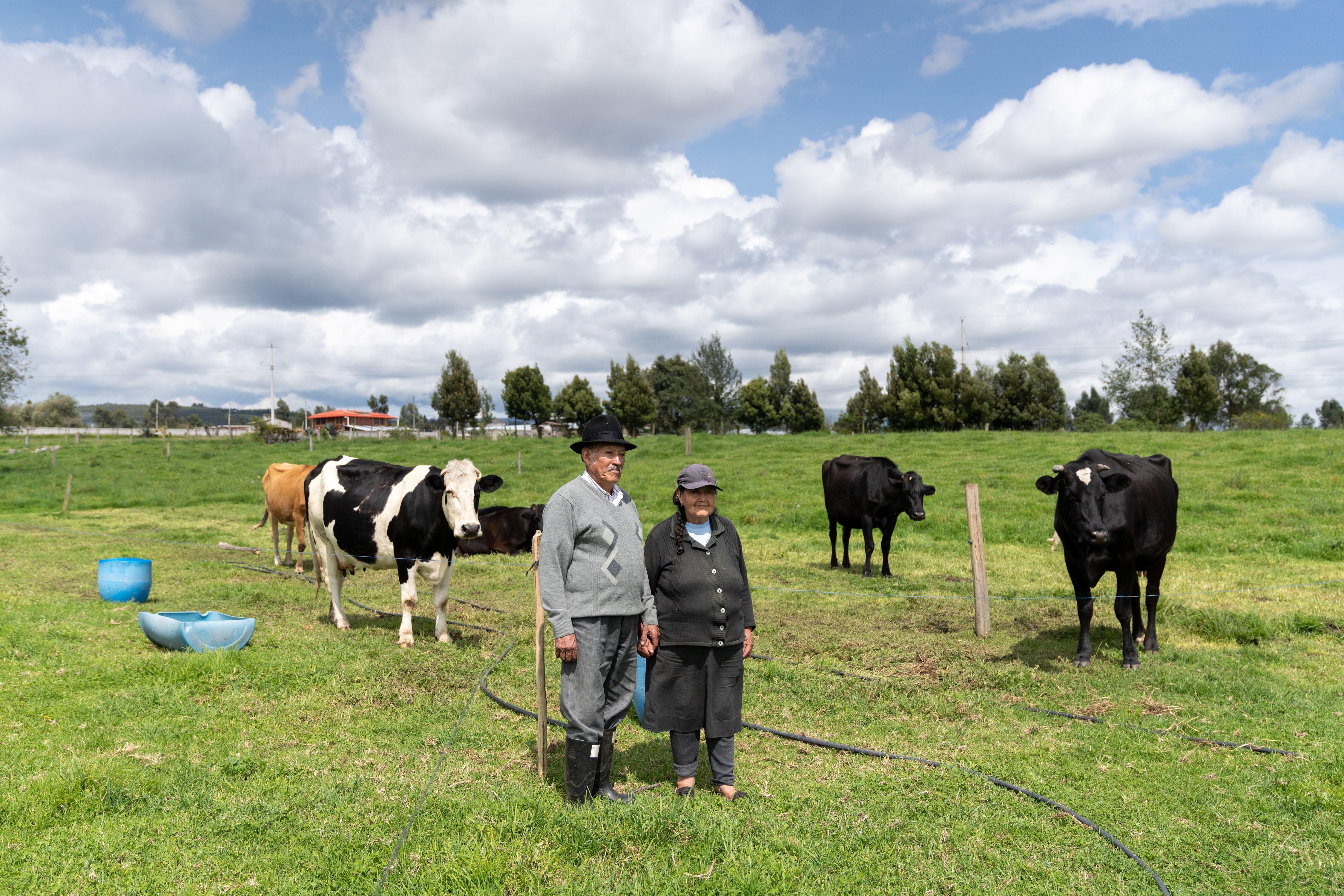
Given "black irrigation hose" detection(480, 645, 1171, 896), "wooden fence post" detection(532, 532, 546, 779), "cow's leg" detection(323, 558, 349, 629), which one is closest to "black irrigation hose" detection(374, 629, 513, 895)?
"black irrigation hose" detection(480, 645, 1171, 896)

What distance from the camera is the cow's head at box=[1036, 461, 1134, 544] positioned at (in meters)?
7.72

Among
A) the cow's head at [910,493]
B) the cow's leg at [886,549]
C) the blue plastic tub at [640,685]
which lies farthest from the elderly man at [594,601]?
the cow's head at [910,493]

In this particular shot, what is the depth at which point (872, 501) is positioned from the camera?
45.6ft

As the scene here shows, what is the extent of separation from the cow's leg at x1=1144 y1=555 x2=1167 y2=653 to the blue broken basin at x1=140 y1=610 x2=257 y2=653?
353 inches

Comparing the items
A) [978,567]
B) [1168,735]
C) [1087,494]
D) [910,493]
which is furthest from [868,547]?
[1168,735]

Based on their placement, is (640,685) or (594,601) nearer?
(594,601)

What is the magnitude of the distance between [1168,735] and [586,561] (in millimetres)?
4470

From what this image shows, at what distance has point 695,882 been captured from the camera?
12.3ft

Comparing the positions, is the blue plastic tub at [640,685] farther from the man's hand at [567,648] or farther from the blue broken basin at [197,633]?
the blue broken basin at [197,633]

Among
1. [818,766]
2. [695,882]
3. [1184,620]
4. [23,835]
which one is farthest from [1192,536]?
[23,835]

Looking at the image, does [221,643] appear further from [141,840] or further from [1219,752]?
[1219,752]

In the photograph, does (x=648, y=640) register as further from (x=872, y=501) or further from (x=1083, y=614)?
(x=872, y=501)

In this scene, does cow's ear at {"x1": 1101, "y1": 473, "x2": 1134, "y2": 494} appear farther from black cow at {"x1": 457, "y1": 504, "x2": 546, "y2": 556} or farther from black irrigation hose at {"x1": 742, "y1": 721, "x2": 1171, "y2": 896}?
black cow at {"x1": 457, "y1": 504, "x2": 546, "y2": 556}

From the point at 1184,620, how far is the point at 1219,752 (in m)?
4.31
